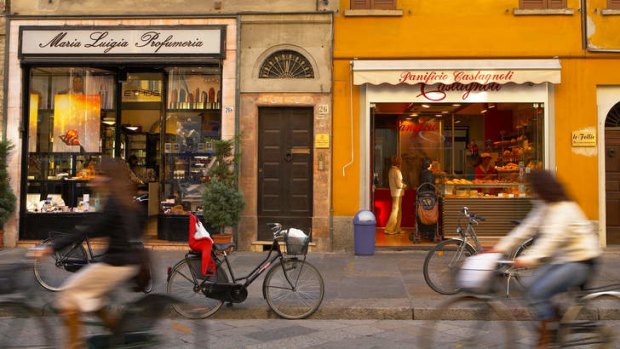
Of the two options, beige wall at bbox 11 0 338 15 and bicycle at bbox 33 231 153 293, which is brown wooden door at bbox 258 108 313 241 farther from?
bicycle at bbox 33 231 153 293

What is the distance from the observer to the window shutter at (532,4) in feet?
38.5

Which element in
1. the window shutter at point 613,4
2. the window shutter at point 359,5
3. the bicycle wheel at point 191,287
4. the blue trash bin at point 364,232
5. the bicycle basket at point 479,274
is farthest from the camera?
the window shutter at point 359,5

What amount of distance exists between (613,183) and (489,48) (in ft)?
12.4

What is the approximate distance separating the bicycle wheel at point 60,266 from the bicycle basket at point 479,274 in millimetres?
5368

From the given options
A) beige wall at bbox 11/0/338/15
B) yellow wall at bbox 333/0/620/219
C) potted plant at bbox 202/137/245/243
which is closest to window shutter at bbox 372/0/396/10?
yellow wall at bbox 333/0/620/219


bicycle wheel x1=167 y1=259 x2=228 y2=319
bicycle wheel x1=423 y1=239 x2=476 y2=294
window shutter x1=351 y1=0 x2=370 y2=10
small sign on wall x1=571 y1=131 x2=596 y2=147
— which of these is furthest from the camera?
window shutter x1=351 y1=0 x2=370 y2=10

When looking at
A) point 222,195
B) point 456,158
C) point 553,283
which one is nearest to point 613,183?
point 456,158

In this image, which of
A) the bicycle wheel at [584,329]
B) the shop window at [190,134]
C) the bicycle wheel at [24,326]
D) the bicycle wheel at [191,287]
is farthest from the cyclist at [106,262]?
the shop window at [190,134]

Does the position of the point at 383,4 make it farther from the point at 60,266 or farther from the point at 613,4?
the point at 60,266

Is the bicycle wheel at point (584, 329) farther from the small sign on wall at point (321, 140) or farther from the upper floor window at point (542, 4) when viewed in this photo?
the upper floor window at point (542, 4)

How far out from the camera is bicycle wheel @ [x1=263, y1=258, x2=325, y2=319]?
7.04 metres

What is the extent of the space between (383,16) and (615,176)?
578 centimetres

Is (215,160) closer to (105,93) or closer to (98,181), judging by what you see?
(105,93)

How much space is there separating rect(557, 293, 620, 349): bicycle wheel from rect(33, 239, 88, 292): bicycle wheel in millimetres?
6056
